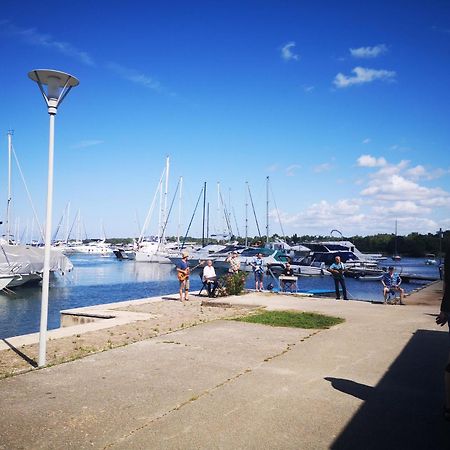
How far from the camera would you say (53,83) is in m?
7.10

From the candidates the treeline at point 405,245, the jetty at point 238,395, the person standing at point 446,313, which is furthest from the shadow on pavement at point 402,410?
the treeline at point 405,245

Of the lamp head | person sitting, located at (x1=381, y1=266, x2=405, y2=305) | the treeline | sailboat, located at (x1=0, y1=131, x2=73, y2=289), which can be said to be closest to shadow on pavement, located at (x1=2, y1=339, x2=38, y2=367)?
the lamp head

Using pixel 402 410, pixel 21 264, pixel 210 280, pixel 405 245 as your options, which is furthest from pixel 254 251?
pixel 405 245

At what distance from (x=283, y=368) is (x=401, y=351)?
2629mm

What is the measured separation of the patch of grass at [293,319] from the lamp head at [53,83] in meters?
6.70

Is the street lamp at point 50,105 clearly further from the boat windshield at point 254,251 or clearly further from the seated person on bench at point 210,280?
the boat windshield at point 254,251

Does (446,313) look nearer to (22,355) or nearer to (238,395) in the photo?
(238,395)

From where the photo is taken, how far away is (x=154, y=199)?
6644 centimetres

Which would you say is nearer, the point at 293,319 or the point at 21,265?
the point at 293,319

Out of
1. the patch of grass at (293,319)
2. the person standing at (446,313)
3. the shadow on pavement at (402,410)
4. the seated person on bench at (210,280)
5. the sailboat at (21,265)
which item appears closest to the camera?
the shadow on pavement at (402,410)

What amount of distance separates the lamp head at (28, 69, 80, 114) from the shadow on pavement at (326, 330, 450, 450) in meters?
5.99

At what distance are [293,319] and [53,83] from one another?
7762 millimetres

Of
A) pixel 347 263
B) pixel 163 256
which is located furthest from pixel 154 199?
pixel 347 263

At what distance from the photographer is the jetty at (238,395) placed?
4180mm
